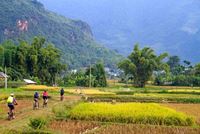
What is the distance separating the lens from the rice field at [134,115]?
22.0m

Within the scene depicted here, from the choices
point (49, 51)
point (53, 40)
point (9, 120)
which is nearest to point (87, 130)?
point (9, 120)

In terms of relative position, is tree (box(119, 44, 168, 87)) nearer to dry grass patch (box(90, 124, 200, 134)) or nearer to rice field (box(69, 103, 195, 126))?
rice field (box(69, 103, 195, 126))

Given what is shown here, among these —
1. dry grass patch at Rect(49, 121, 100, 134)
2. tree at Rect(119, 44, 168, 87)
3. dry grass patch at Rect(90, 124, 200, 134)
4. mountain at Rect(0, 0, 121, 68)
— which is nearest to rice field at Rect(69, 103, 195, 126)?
dry grass patch at Rect(49, 121, 100, 134)

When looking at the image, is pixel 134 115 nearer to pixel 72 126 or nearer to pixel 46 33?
pixel 72 126

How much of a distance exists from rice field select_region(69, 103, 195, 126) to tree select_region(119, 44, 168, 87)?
192 ft

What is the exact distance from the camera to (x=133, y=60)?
3408 inches

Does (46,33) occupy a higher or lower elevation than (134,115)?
higher

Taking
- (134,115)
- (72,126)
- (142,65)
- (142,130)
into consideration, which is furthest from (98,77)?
(142,130)

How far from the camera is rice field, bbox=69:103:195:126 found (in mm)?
22016

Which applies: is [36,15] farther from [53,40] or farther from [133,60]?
[133,60]

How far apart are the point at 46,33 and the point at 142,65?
105603mm

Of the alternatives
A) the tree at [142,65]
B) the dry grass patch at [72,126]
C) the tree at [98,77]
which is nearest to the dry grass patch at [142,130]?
the dry grass patch at [72,126]

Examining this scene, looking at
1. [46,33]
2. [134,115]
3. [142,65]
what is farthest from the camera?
[46,33]

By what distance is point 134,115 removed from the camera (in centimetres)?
2280
